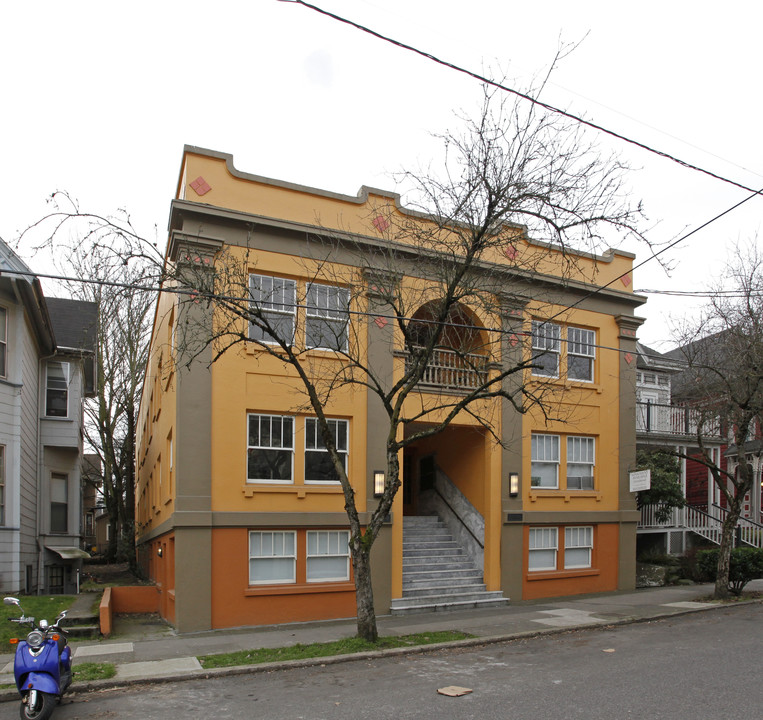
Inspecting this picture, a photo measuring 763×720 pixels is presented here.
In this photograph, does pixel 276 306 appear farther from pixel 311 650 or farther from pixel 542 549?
pixel 542 549

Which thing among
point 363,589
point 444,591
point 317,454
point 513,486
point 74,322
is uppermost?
point 74,322

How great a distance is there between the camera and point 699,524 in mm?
22609

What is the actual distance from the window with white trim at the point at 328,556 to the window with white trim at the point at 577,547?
20.7ft

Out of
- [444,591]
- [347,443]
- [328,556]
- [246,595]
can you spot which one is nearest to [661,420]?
[444,591]

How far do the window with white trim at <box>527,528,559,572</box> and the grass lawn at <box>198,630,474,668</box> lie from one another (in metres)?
6.27

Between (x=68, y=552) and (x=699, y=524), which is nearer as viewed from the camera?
(x=68, y=552)

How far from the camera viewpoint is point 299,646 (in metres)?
11.7

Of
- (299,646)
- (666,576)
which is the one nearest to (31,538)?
(299,646)

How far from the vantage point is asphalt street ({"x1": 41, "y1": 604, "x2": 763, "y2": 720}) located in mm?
7992

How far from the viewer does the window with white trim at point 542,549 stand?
59.7 feet

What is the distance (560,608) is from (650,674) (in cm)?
700

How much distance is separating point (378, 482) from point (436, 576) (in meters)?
2.92

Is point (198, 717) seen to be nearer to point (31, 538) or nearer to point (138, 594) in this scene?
point (138, 594)

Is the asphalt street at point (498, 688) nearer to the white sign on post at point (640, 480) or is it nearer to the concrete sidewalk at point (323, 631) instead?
the concrete sidewalk at point (323, 631)
